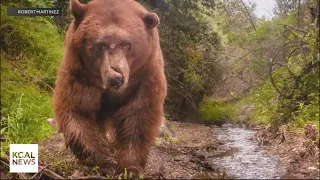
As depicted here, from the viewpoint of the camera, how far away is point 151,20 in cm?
316

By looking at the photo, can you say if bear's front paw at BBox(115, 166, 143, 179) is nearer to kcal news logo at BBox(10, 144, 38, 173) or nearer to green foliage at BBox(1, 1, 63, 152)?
kcal news logo at BBox(10, 144, 38, 173)

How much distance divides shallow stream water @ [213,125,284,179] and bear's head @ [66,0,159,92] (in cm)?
99

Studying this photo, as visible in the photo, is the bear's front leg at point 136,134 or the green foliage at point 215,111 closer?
the bear's front leg at point 136,134

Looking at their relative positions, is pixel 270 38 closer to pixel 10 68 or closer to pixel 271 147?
pixel 271 147

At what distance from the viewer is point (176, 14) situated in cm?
385

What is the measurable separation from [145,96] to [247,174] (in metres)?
0.92

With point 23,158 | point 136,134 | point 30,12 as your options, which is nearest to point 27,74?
point 30,12

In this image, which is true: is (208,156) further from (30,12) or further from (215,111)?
(30,12)

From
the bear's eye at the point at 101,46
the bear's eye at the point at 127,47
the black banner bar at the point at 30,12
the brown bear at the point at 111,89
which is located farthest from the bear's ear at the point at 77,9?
the black banner bar at the point at 30,12

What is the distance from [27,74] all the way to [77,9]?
1087 millimetres

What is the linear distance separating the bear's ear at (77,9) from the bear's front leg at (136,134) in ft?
2.49

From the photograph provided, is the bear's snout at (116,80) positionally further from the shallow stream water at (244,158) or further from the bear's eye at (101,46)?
the shallow stream water at (244,158)

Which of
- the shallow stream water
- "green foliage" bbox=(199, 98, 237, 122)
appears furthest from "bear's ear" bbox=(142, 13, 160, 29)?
the shallow stream water

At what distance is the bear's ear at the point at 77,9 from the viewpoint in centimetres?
310
